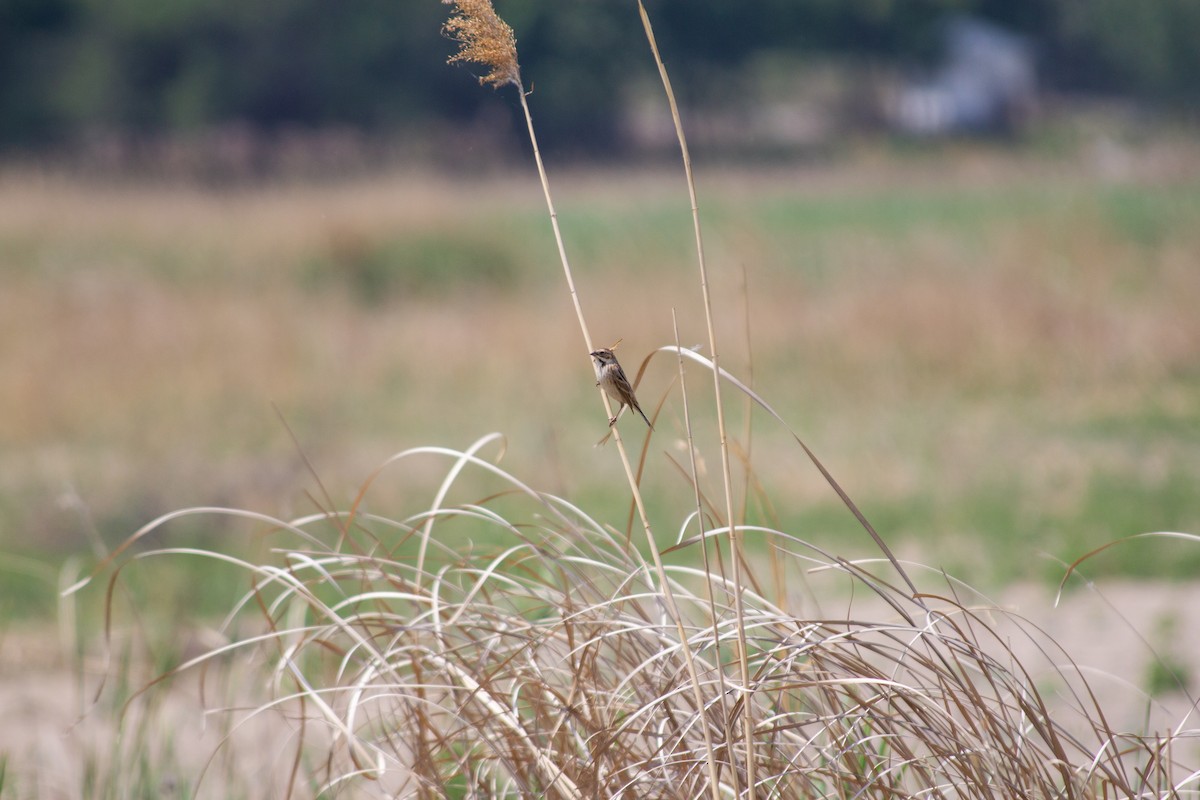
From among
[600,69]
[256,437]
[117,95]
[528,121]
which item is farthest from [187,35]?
[528,121]

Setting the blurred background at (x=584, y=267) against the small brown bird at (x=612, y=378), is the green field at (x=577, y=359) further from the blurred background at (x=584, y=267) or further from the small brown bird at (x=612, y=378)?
the small brown bird at (x=612, y=378)

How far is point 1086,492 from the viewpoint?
5.49 meters

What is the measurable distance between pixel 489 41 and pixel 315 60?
21.1 meters

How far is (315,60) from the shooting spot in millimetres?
20734

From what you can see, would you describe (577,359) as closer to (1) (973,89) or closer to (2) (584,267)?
(2) (584,267)

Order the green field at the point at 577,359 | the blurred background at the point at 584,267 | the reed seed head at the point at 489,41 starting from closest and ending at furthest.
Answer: the reed seed head at the point at 489,41
the green field at the point at 577,359
the blurred background at the point at 584,267

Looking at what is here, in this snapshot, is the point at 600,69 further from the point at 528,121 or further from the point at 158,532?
the point at 528,121

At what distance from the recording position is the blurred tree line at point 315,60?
19.8 m

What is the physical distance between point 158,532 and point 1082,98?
20804 mm

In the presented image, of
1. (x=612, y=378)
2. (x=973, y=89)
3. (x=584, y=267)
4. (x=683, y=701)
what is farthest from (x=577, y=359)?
(x=973, y=89)

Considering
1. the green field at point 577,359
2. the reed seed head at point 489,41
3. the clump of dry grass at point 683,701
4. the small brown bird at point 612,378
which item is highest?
the reed seed head at point 489,41

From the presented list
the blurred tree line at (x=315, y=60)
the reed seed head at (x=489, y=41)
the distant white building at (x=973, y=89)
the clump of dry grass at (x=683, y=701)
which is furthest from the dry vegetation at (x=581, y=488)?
the distant white building at (x=973, y=89)

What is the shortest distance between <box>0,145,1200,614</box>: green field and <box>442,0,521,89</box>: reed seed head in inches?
62.4

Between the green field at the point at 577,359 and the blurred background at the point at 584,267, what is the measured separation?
1.4 inches
